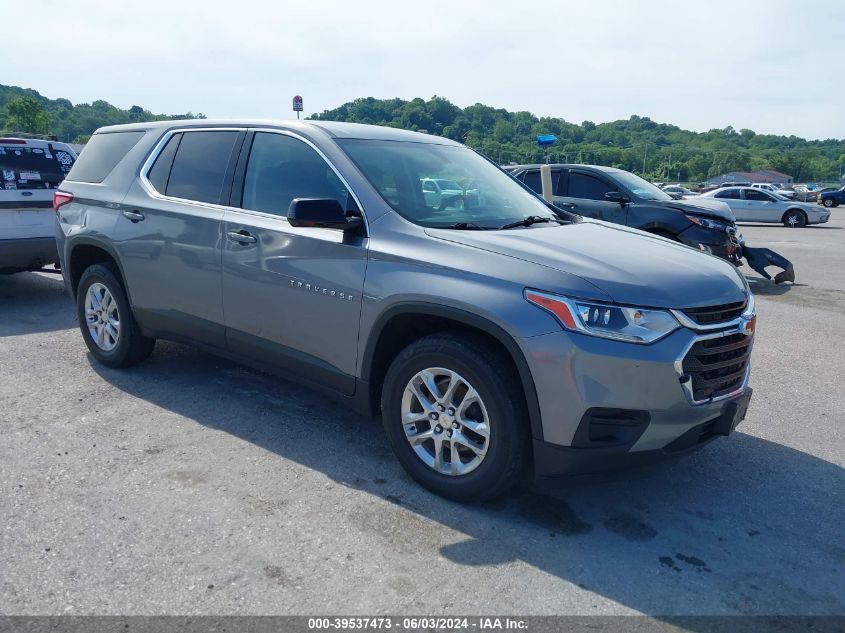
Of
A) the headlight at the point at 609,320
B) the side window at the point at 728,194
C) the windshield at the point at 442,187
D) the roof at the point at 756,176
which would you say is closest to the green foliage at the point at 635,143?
the roof at the point at 756,176

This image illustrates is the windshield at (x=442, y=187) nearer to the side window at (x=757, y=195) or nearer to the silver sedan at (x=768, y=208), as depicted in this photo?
the silver sedan at (x=768, y=208)

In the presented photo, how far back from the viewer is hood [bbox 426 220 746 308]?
3.17 meters

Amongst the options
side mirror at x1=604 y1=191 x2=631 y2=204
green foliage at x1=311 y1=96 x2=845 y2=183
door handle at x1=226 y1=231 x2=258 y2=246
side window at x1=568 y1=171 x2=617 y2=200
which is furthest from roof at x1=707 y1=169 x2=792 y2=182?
door handle at x1=226 y1=231 x2=258 y2=246

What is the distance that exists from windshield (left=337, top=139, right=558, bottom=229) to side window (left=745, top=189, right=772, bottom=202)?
1018 inches

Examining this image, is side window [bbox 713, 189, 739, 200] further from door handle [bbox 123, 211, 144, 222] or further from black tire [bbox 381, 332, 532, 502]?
black tire [bbox 381, 332, 532, 502]

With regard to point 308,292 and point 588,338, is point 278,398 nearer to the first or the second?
point 308,292

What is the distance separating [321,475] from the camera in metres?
3.82

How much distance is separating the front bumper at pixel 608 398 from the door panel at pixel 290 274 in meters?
1.14

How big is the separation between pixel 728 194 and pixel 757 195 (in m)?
1.07

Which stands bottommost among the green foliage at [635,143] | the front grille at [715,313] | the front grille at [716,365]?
the front grille at [716,365]

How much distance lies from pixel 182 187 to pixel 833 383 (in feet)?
16.7

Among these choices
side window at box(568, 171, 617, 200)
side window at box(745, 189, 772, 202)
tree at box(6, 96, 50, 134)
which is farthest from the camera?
tree at box(6, 96, 50, 134)

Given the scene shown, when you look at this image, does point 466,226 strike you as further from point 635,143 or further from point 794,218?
point 635,143

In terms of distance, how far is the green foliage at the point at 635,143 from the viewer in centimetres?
2029
